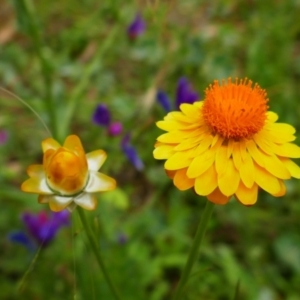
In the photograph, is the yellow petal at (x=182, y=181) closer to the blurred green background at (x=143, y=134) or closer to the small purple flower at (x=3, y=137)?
the blurred green background at (x=143, y=134)

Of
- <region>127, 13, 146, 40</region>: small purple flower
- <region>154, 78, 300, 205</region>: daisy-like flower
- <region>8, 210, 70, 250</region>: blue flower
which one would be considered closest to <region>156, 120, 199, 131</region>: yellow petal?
<region>154, 78, 300, 205</region>: daisy-like flower

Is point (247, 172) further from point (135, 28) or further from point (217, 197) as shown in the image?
point (135, 28)

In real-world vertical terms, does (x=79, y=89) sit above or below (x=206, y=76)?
below

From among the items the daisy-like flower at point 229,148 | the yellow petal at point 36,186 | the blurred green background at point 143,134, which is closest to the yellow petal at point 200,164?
the daisy-like flower at point 229,148

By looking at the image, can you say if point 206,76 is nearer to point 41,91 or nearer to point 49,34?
point 41,91

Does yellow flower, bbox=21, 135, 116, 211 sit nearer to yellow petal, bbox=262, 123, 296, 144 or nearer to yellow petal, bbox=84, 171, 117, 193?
yellow petal, bbox=84, 171, 117, 193

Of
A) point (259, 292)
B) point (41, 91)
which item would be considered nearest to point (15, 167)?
point (41, 91)
